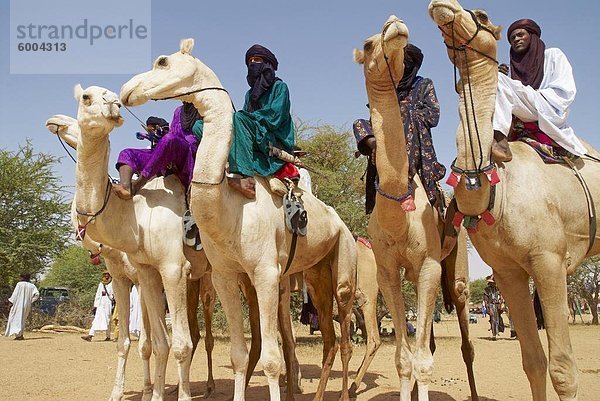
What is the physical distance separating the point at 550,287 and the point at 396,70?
2.06 meters

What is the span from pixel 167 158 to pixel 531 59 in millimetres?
4094

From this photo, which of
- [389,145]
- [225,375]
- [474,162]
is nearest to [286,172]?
[389,145]

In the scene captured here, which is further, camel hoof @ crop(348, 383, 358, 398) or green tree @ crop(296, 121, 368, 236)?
green tree @ crop(296, 121, 368, 236)

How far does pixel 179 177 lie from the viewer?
7379 millimetres

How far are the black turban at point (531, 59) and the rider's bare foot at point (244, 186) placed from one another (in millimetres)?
2730

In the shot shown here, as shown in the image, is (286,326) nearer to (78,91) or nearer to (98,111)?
(98,111)

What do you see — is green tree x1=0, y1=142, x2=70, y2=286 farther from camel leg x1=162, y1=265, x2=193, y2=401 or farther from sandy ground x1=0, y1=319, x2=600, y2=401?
camel leg x1=162, y1=265, x2=193, y2=401

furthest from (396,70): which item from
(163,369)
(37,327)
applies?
(37,327)

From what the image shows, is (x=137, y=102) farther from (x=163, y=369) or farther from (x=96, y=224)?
(x=163, y=369)

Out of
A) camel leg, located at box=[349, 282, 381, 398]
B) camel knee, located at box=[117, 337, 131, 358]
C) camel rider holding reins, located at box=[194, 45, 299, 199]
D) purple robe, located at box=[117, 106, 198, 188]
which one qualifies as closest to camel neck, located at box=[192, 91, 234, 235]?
camel rider holding reins, located at box=[194, 45, 299, 199]

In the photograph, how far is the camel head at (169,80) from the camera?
5266 millimetres

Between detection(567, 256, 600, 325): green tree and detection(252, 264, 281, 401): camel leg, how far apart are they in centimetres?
3351

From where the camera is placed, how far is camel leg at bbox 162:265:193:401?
629 centimetres

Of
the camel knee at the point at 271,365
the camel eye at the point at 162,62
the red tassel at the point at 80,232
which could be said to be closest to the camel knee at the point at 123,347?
the red tassel at the point at 80,232
